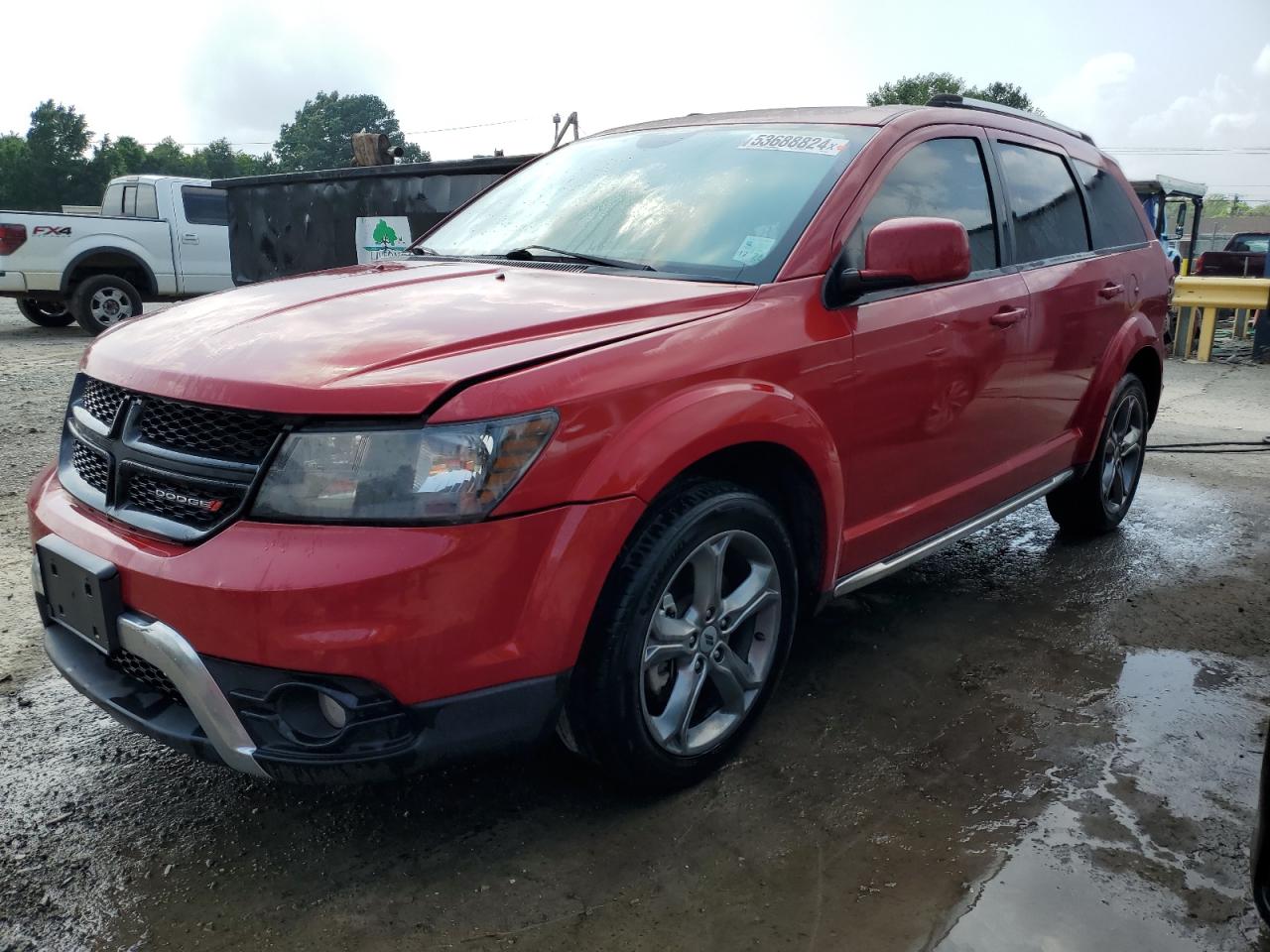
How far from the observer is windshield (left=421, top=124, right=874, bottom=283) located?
9.29 feet

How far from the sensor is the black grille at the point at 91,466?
7.70 feet

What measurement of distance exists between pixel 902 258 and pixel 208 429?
1.75 metres

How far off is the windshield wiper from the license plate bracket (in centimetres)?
150

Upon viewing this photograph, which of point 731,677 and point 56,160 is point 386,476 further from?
point 56,160

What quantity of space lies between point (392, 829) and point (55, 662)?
86cm

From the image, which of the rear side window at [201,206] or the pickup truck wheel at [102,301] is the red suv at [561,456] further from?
the rear side window at [201,206]

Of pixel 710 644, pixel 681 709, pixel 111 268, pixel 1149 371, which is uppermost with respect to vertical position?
pixel 111 268

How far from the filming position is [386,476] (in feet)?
6.43

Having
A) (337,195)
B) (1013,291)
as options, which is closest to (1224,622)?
(1013,291)

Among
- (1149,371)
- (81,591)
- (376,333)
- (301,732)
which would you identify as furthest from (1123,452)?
(81,591)

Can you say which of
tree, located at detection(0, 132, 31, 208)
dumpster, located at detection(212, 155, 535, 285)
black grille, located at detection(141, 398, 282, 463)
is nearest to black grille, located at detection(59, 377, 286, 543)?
black grille, located at detection(141, 398, 282, 463)

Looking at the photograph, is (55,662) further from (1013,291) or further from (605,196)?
(1013,291)

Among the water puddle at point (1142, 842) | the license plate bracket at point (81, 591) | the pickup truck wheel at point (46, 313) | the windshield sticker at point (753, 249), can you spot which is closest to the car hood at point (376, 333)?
the windshield sticker at point (753, 249)

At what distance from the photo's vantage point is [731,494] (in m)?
2.44
